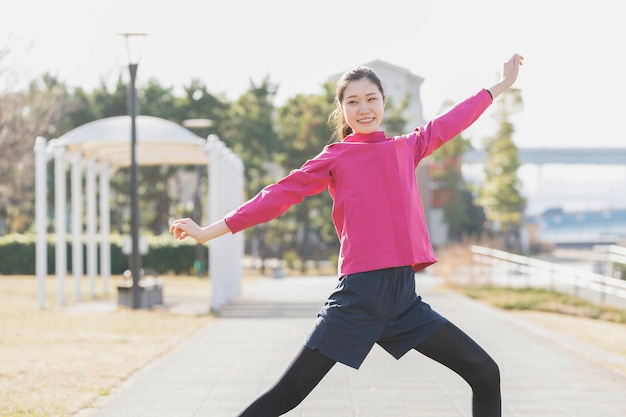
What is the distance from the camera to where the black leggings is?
4406 mm

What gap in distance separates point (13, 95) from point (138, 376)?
2704 cm

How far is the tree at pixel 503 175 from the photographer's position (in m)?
57.2

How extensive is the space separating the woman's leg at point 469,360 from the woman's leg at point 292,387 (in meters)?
0.41

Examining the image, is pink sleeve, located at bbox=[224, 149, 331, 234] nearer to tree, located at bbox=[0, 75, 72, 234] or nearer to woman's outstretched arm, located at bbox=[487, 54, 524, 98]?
woman's outstretched arm, located at bbox=[487, 54, 524, 98]

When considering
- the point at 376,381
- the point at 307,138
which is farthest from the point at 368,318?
the point at 307,138

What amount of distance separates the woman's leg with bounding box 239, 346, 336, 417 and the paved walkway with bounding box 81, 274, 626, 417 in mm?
2900

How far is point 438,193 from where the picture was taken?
207 ft

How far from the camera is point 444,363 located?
4527 mm

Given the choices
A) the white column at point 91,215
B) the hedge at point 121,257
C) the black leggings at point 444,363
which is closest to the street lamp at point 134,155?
the white column at point 91,215

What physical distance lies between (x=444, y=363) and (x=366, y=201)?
0.71m

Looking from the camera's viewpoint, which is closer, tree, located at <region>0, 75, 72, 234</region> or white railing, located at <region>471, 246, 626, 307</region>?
white railing, located at <region>471, 246, 626, 307</region>

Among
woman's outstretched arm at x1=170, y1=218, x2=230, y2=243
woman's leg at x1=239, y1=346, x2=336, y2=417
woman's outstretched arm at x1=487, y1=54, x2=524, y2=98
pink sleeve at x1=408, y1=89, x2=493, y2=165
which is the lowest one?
woman's leg at x1=239, y1=346, x2=336, y2=417

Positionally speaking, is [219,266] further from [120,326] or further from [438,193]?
[438,193]

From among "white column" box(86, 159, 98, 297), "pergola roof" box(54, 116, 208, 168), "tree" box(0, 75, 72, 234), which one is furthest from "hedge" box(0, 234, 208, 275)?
"pergola roof" box(54, 116, 208, 168)
